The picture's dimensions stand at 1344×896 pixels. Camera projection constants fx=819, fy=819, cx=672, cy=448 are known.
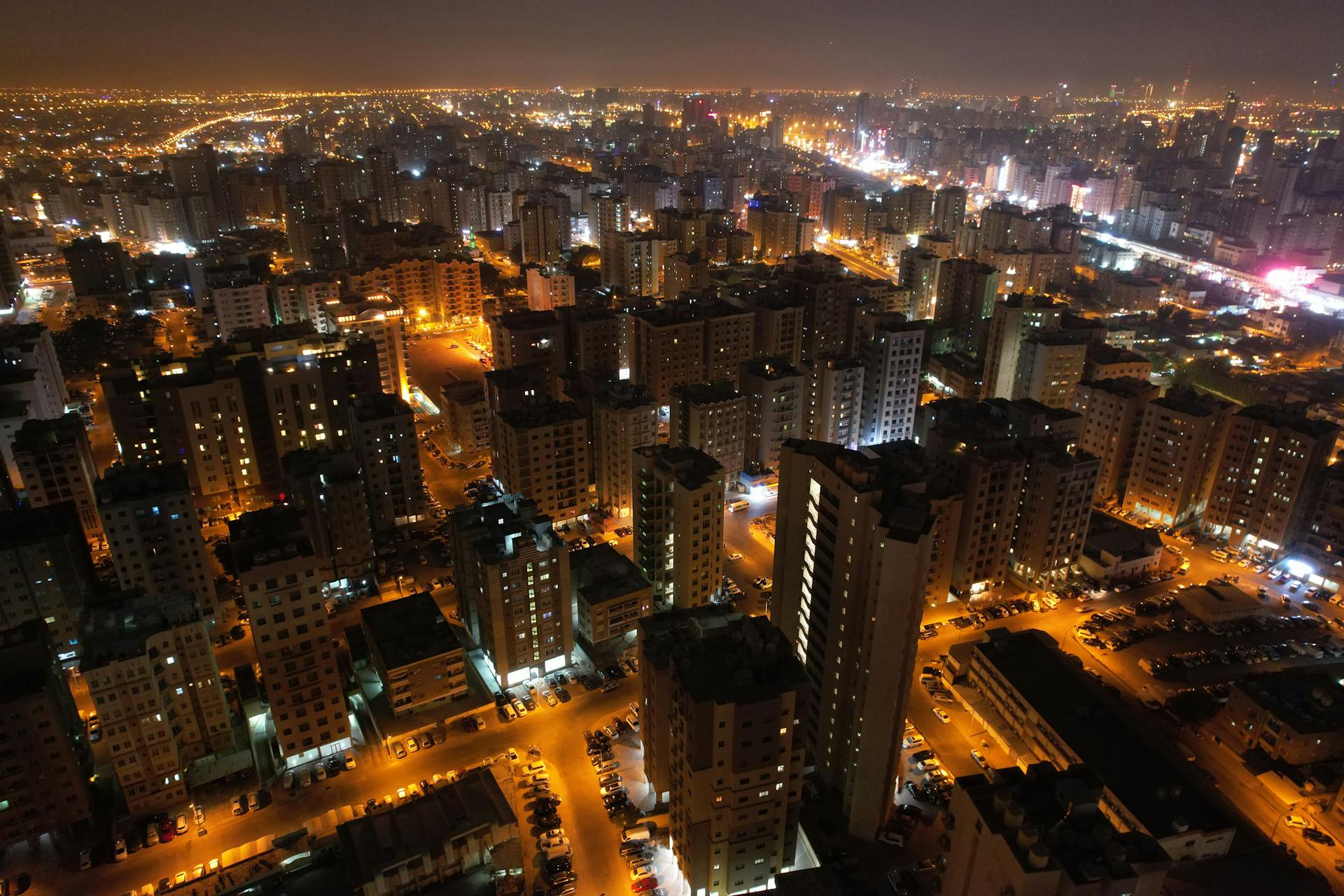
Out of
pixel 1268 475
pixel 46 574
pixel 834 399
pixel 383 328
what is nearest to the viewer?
pixel 46 574

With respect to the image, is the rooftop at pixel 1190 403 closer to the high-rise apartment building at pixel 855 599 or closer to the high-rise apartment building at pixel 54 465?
the high-rise apartment building at pixel 855 599

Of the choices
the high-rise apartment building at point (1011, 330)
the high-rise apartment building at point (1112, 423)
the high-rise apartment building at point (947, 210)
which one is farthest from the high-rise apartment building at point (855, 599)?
the high-rise apartment building at point (947, 210)

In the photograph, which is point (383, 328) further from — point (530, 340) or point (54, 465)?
point (54, 465)

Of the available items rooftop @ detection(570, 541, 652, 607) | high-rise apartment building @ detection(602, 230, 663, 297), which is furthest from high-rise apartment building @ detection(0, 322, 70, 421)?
high-rise apartment building @ detection(602, 230, 663, 297)

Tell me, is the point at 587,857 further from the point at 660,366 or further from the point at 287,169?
the point at 287,169

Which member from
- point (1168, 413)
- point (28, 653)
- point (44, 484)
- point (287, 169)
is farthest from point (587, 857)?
point (287, 169)

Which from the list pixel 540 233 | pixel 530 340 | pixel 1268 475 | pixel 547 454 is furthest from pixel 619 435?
pixel 540 233
